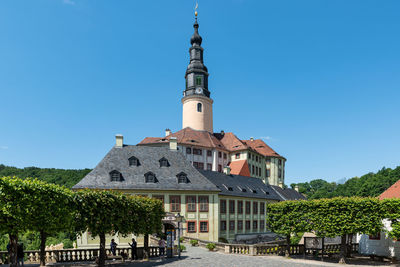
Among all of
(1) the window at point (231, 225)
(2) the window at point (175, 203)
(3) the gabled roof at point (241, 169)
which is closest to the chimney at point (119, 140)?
(2) the window at point (175, 203)

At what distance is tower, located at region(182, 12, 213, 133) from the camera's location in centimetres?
8425

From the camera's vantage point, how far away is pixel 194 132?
265 feet

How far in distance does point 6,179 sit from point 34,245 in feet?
221

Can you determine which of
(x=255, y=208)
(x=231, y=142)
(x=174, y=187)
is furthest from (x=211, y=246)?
(x=231, y=142)

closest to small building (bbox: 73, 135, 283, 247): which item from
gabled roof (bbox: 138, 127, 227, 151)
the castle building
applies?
the castle building

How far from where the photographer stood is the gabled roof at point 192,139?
75.7m

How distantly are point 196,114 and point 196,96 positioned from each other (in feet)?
15.8

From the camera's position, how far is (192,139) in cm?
7706

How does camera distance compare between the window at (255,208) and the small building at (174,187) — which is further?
the window at (255,208)

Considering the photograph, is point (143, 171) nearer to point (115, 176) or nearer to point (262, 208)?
point (115, 176)

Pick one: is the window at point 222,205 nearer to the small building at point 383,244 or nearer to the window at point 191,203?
the window at point 191,203

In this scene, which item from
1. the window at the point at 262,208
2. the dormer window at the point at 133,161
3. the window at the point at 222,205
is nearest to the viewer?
the dormer window at the point at 133,161

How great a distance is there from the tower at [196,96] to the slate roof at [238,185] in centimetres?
Answer: 2698

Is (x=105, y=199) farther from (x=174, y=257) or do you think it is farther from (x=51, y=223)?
(x=174, y=257)
